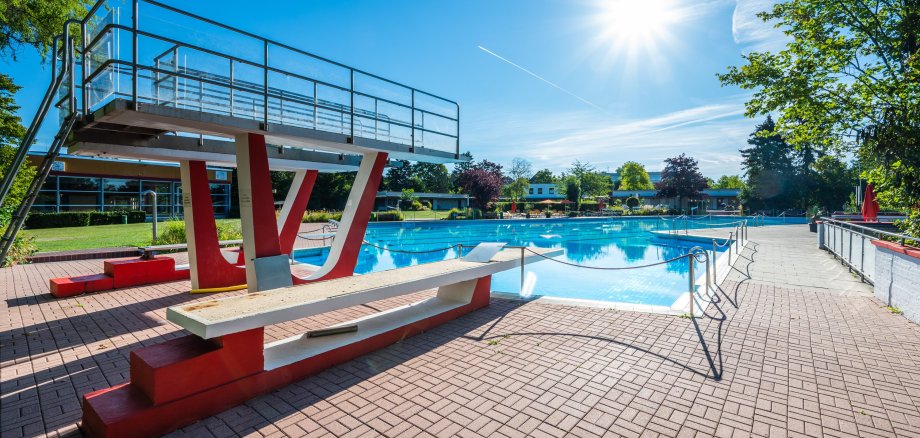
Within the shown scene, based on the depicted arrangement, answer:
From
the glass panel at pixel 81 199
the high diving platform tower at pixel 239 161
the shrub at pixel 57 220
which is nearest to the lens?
the high diving platform tower at pixel 239 161

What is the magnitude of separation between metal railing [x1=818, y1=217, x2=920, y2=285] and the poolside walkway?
2.37 meters

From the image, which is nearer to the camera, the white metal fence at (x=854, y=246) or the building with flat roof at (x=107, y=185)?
the white metal fence at (x=854, y=246)

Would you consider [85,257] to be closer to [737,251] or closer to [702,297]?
[702,297]

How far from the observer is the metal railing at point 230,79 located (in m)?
5.07

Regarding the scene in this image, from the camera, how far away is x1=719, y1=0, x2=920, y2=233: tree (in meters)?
7.59

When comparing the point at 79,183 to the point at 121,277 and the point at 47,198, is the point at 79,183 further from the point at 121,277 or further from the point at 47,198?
the point at 121,277

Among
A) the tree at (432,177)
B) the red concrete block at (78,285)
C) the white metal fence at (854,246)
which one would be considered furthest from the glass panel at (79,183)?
the tree at (432,177)

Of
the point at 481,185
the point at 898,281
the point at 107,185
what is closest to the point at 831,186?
the point at 481,185

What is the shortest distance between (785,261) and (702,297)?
6.87m

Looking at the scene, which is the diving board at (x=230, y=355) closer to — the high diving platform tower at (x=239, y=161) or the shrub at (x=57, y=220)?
the high diving platform tower at (x=239, y=161)

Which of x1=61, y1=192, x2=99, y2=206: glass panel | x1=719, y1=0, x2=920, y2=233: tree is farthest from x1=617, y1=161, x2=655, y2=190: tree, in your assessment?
x1=61, y1=192, x2=99, y2=206: glass panel

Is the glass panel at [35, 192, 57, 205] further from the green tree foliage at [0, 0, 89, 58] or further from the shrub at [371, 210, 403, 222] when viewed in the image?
the green tree foliage at [0, 0, 89, 58]

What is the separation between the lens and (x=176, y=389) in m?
3.18

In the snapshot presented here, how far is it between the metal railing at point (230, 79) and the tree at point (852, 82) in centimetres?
833
